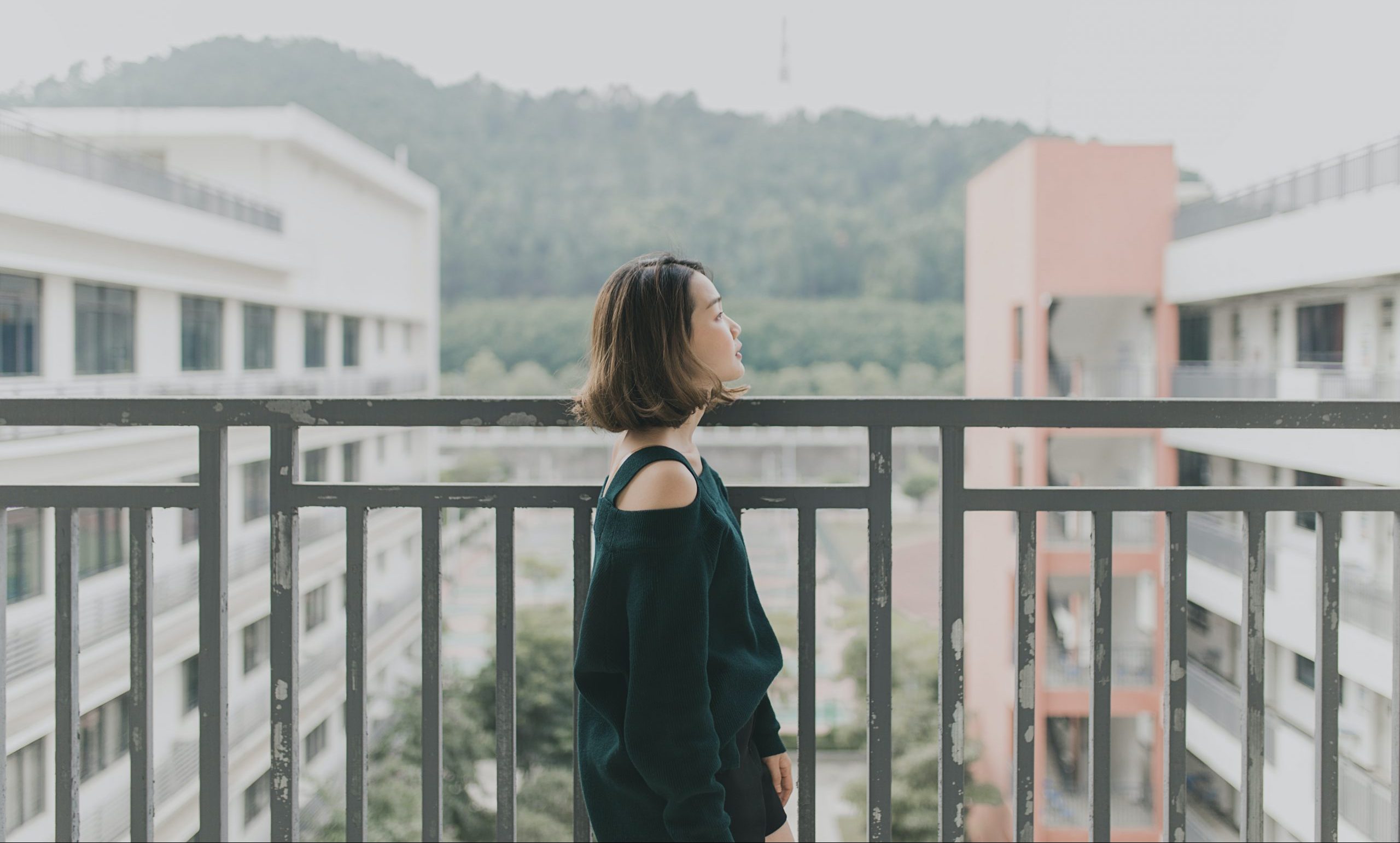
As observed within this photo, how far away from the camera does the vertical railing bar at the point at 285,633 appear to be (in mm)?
1145

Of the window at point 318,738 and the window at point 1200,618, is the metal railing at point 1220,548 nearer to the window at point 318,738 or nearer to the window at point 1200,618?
the window at point 1200,618

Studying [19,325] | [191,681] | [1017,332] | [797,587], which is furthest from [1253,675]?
[1017,332]

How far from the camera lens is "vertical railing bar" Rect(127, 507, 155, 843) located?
45.8 inches

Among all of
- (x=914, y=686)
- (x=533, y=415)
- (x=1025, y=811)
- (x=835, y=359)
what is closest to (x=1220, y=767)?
(x=914, y=686)

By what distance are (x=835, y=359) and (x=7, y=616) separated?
12.6m

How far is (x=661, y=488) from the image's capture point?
85 cm

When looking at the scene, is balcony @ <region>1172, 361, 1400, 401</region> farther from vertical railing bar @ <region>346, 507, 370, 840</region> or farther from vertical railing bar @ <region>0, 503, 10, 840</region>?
vertical railing bar @ <region>0, 503, 10, 840</region>

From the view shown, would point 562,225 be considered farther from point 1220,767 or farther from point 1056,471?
point 1220,767

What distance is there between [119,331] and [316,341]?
4.90m

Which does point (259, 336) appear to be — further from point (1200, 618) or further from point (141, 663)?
point (1200, 618)

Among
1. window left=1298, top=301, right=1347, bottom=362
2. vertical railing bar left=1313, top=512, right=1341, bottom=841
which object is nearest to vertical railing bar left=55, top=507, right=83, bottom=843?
vertical railing bar left=1313, top=512, right=1341, bottom=841

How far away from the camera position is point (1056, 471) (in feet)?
29.7

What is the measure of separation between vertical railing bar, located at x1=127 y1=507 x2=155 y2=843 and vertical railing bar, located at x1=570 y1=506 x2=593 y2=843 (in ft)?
1.69

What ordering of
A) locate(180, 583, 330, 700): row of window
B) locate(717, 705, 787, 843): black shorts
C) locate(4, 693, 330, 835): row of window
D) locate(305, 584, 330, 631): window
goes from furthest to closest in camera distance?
locate(305, 584, 330, 631): window → locate(180, 583, 330, 700): row of window → locate(4, 693, 330, 835): row of window → locate(717, 705, 787, 843): black shorts
